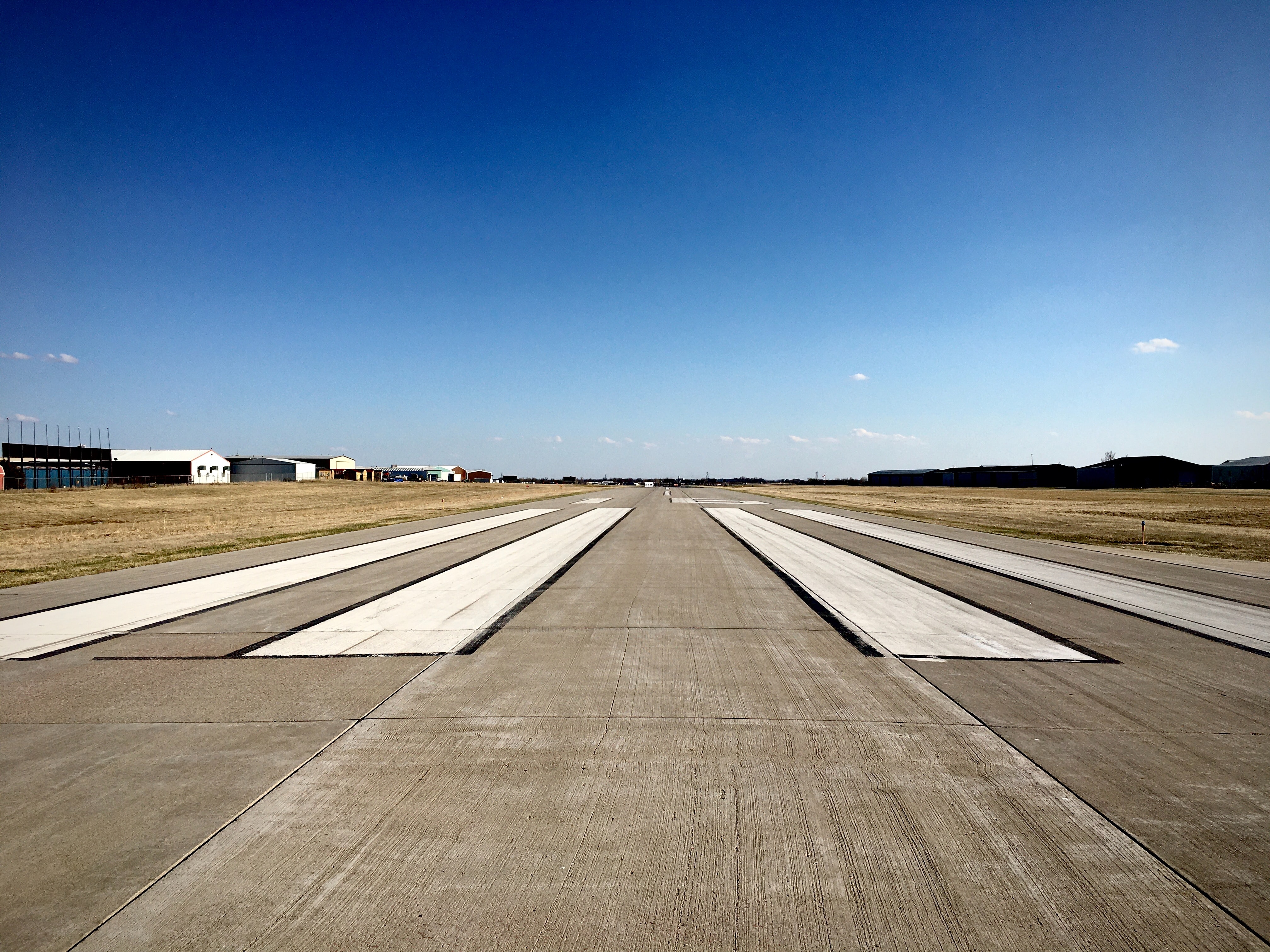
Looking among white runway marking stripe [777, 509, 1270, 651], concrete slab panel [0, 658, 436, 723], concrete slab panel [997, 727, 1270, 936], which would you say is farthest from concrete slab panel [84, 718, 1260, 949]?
white runway marking stripe [777, 509, 1270, 651]

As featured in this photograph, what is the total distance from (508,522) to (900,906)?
23.0 metres

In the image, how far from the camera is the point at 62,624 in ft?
26.6

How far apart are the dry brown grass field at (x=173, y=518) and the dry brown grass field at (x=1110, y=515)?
2464 centimetres

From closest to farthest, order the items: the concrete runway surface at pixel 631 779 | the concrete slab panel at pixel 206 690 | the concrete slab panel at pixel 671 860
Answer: the concrete slab panel at pixel 671 860
the concrete runway surface at pixel 631 779
the concrete slab panel at pixel 206 690

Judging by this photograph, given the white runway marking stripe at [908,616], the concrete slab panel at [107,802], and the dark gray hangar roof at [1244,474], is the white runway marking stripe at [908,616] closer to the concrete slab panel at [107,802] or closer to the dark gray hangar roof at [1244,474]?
the concrete slab panel at [107,802]

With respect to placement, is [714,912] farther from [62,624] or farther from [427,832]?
[62,624]

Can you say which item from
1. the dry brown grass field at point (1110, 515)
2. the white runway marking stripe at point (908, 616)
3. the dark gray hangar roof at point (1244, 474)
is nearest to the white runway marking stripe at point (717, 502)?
the dry brown grass field at point (1110, 515)

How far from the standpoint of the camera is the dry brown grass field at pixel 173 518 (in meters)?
15.3

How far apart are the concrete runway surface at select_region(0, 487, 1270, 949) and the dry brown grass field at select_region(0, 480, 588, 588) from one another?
26.0ft

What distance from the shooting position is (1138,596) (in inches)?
398

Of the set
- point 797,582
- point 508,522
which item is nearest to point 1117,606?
point 797,582

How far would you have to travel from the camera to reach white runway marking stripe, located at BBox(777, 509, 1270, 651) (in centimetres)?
809

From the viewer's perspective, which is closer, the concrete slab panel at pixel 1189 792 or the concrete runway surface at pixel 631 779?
the concrete runway surface at pixel 631 779

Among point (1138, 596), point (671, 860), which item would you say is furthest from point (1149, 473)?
point (671, 860)
